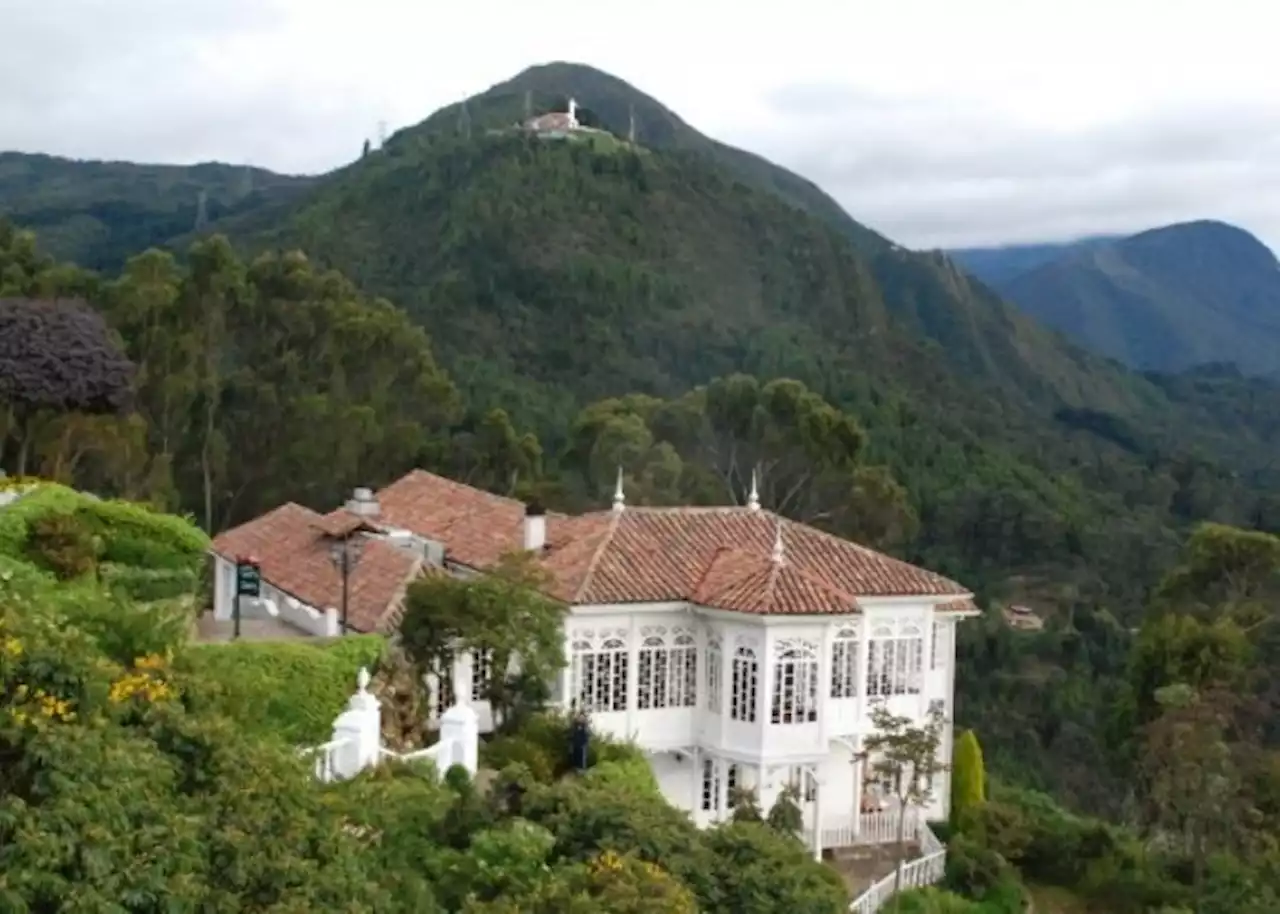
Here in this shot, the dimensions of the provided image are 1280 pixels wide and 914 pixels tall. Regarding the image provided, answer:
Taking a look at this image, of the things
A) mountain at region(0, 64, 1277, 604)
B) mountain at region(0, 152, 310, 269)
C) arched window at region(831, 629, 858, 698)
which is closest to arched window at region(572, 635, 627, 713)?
arched window at region(831, 629, 858, 698)

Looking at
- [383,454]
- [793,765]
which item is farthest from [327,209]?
[793,765]

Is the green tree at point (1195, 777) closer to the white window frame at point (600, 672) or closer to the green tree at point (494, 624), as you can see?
the white window frame at point (600, 672)

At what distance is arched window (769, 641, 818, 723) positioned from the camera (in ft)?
70.4

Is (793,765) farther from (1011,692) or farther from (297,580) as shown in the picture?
(1011,692)

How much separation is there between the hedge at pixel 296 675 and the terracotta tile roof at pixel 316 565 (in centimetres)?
221

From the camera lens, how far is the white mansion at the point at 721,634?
2145cm

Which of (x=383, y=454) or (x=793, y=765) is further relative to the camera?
(x=383, y=454)

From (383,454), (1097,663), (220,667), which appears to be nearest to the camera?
(220,667)

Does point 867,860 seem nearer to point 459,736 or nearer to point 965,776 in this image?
point 965,776

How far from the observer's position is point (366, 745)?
52.9 ft

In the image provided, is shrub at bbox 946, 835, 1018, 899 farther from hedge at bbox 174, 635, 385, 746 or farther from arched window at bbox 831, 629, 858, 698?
hedge at bbox 174, 635, 385, 746

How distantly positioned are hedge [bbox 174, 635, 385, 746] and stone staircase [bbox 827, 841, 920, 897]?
7740 millimetres

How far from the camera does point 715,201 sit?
91.2 m

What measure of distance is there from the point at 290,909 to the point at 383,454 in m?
29.4
